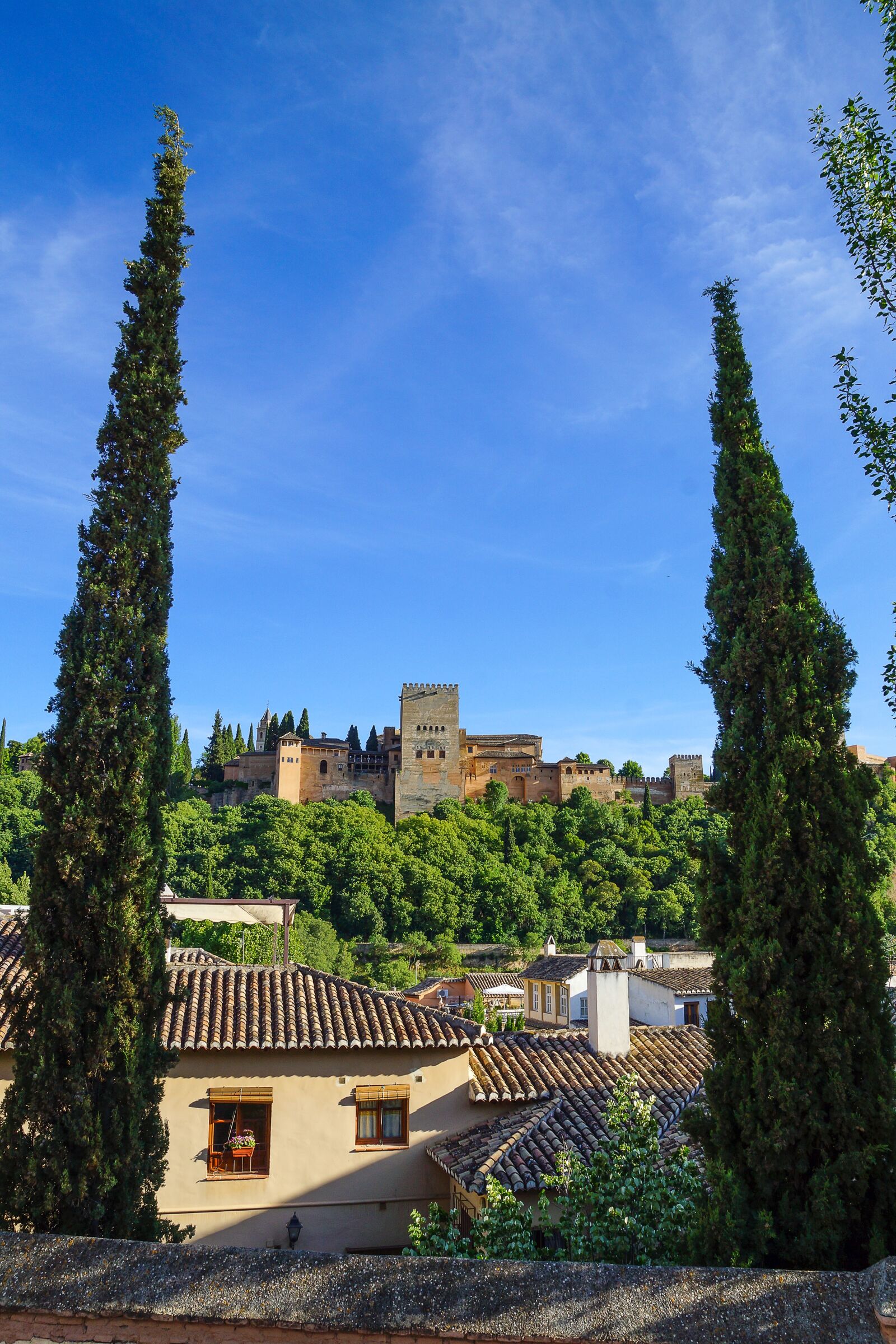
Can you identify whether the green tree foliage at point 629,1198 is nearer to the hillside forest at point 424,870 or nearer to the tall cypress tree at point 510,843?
the hillside forest at point 424,870

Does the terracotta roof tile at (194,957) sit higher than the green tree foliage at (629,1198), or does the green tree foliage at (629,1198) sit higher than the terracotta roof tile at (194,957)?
the green tree foliage at (629,1198)

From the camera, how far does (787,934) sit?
232 inches

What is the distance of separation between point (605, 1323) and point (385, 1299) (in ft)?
3.03

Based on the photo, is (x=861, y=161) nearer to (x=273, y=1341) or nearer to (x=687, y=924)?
(x=273, y=1341)

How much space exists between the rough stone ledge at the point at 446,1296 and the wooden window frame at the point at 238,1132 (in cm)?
784

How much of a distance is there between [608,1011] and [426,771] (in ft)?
234

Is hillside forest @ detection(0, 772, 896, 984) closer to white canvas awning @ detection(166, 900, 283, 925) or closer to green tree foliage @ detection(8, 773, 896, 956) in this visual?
green tree foliage @ detection(8, 773, 896, 956)

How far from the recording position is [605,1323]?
11.9 feet

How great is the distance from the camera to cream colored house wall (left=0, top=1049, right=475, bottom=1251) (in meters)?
11.2

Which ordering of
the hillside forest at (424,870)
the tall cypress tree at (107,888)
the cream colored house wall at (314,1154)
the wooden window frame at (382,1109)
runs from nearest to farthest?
the tall cypress tree at (107,888) < the cream colored house wall at (314,1154) < the wooden window frame at (382,1109) < the hillside forest at (424,870)

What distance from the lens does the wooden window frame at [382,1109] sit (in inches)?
464

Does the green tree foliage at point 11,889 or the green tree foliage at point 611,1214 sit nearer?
the green tree foliage at point 611,1214

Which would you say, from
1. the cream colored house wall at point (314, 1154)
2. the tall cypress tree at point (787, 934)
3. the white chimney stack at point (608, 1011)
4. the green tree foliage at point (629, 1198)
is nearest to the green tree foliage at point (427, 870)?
the white chimney stack at point (608, 1011)

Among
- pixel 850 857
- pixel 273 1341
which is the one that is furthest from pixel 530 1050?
pixel 273 1341
